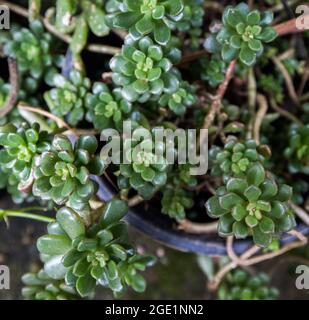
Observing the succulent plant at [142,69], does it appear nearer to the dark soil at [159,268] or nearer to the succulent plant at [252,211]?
the succulent plant at [252,211]

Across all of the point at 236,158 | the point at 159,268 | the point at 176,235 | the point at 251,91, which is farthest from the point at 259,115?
Result: the point at 159,268

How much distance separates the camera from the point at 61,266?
826mm

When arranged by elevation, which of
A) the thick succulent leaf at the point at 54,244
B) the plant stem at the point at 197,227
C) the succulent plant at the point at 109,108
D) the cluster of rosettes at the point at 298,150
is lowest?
the thick succulent leaf at the point at 54,244

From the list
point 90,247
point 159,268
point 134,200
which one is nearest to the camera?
point 90,247

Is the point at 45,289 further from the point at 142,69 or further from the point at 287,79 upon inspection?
the point at 287,79

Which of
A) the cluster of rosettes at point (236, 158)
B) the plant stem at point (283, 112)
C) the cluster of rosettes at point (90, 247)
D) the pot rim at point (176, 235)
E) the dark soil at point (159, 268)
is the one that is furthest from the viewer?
the dark soil at point (159, 268)

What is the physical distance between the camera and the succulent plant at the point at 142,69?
32.8 inches

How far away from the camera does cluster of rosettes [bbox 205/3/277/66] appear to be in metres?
0.85

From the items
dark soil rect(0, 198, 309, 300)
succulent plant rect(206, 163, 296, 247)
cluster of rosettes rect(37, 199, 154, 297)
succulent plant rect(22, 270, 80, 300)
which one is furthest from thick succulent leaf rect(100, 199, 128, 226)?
dark soil rect(0, 198, 309, 300)

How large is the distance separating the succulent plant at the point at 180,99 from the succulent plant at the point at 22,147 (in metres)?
0.23

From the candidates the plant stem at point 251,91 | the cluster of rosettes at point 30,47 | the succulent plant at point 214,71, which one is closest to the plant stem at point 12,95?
the cluster of rosettes at point 30,47

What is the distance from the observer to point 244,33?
86 cm

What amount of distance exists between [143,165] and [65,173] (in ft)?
0.45

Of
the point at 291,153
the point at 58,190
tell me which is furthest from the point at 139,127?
the point at 291,153
